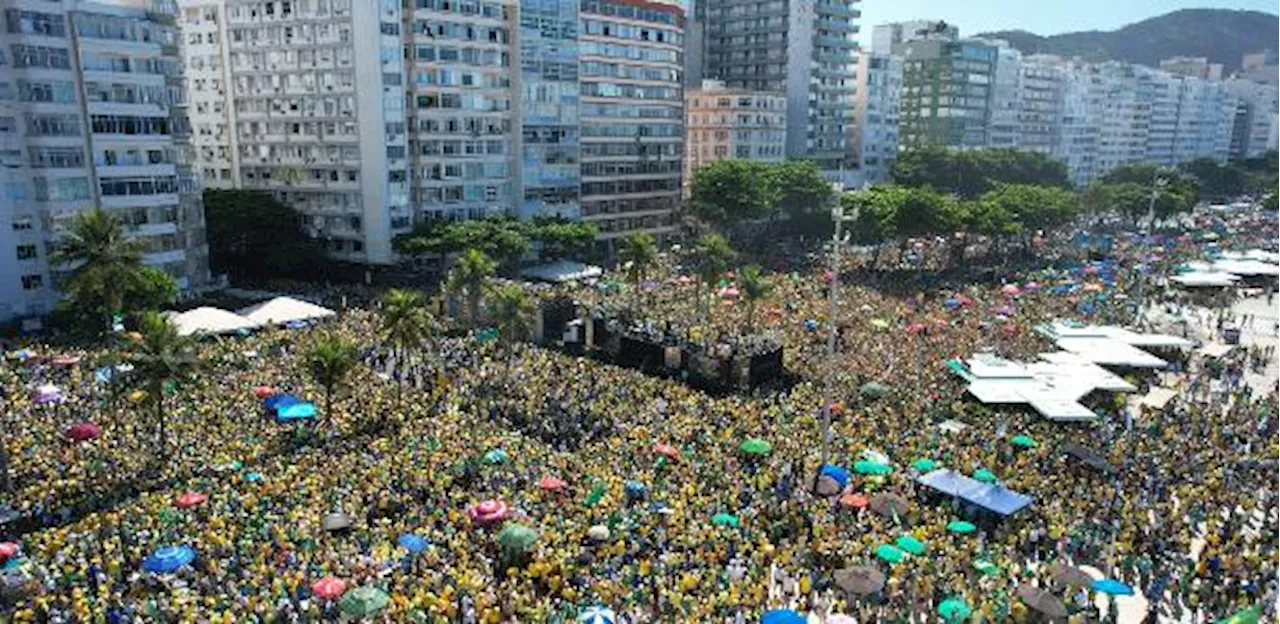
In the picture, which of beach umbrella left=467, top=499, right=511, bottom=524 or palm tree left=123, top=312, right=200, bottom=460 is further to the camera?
palm tree left=123, top=312, right=200, bottom=460

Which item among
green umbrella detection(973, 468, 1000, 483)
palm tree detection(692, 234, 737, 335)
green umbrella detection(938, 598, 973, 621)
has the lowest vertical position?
green umbrella detection(938, 598, 973, 621)

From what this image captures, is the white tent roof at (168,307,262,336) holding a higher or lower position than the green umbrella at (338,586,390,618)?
higher

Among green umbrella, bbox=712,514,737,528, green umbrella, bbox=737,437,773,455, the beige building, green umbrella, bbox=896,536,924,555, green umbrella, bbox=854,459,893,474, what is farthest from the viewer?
the beige building

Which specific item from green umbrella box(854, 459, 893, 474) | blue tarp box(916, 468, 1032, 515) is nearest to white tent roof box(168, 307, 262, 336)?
green umbrella box(854, 459, 893, 474)

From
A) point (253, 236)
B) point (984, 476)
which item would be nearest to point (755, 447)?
point (984, 476)

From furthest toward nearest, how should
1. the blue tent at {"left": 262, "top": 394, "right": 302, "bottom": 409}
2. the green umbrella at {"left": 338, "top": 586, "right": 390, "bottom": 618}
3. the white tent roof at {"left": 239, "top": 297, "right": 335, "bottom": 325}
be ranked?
the white tent roof at {"left": 239, "top": 297, "right": 335, "bottom": 325}
the blue tent at {"left": 262, "top": 394, "right": 302, "bottom": 409}
the green umbrella at {"left": 338, "top": 586, "right": 390, "bottom": 618}

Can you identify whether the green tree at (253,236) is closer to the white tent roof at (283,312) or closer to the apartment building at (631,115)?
the white tent roof at (283,312)

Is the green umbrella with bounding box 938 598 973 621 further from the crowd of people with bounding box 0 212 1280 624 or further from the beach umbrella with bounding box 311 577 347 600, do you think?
the beach umbrella with bounding box 311 577 347 600

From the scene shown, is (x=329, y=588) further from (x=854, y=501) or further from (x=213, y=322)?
(x=213, y=322)
